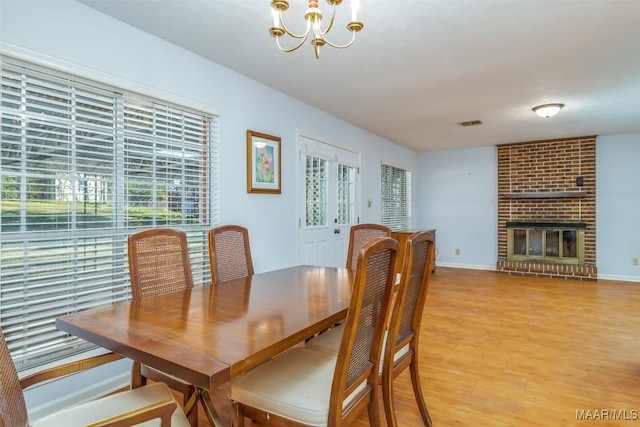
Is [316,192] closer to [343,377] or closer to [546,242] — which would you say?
[343,377]

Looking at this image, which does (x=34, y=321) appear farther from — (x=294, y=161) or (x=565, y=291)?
(x=565, y=291)

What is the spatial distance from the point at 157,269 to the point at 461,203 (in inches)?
257

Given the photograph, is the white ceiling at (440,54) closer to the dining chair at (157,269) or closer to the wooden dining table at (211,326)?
the dining chair at (157,269)

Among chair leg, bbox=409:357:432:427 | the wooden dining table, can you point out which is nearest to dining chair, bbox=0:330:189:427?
the wooden dining table

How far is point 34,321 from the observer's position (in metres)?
2.00

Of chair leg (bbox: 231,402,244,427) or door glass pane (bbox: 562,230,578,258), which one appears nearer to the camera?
chair leg (bbox: 231,402,244,427)

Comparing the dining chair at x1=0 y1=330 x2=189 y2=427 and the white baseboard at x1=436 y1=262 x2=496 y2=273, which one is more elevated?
the dining chair at x1=0 y1=330 x2=189 y2=427

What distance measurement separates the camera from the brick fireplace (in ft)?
19.8

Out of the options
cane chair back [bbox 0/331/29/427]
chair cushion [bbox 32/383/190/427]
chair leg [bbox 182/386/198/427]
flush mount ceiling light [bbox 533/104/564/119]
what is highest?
flush mount ceiling light [bbox 533/104/564/119]

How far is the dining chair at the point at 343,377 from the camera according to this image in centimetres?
125

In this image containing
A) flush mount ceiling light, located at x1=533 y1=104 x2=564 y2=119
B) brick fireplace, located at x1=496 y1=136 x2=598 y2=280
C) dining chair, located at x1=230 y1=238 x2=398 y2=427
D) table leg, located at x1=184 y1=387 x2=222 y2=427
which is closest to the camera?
dining chair, located at x1=230 y1=238 x2=398 y2=427

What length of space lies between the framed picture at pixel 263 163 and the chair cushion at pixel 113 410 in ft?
6.93

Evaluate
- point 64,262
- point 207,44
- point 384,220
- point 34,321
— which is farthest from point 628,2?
point 384,220

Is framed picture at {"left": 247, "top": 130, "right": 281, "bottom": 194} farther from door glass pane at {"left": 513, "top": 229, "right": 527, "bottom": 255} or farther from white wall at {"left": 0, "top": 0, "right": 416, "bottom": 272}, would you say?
door glass pane at {"left": 513, "top": 229, "right": 527, "bottom": 255}
